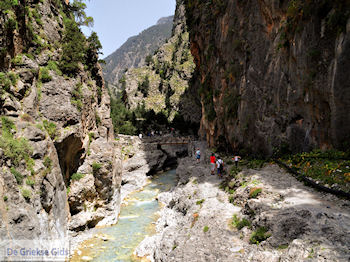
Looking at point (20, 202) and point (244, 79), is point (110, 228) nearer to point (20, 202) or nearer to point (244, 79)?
point (20, 202)

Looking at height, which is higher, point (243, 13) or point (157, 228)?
point (243, 13)

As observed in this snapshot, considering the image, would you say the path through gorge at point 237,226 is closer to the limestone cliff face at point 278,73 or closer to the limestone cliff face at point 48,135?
the limestone cliff face at point 48,135

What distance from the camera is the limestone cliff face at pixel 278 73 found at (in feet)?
42.5

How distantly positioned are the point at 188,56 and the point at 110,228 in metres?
79.5

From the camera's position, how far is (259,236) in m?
8.80

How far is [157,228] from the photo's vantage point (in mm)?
16828

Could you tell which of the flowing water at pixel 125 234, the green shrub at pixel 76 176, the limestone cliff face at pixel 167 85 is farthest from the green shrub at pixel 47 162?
the limestone cliff face at pixel 167 85

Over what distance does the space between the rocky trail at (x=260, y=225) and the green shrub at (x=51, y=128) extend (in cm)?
922

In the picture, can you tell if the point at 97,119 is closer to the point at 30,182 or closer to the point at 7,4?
the point at 7,4

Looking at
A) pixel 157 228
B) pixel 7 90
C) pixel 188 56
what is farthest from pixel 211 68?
pixel 188 56

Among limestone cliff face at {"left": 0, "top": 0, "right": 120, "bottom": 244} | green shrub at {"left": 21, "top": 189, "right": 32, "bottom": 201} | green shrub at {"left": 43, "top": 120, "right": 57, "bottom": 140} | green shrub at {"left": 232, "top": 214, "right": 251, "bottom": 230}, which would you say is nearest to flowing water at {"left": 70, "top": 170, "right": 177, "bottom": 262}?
limestone cliff face at {"left": 0, "top": 0, "right": 120, "bottom": 244}

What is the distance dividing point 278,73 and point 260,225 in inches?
563

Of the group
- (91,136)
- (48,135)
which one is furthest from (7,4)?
(91,136)

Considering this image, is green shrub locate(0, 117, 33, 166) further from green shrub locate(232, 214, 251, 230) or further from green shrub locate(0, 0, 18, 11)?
green shrub locate(232, 214, 251, 230)
